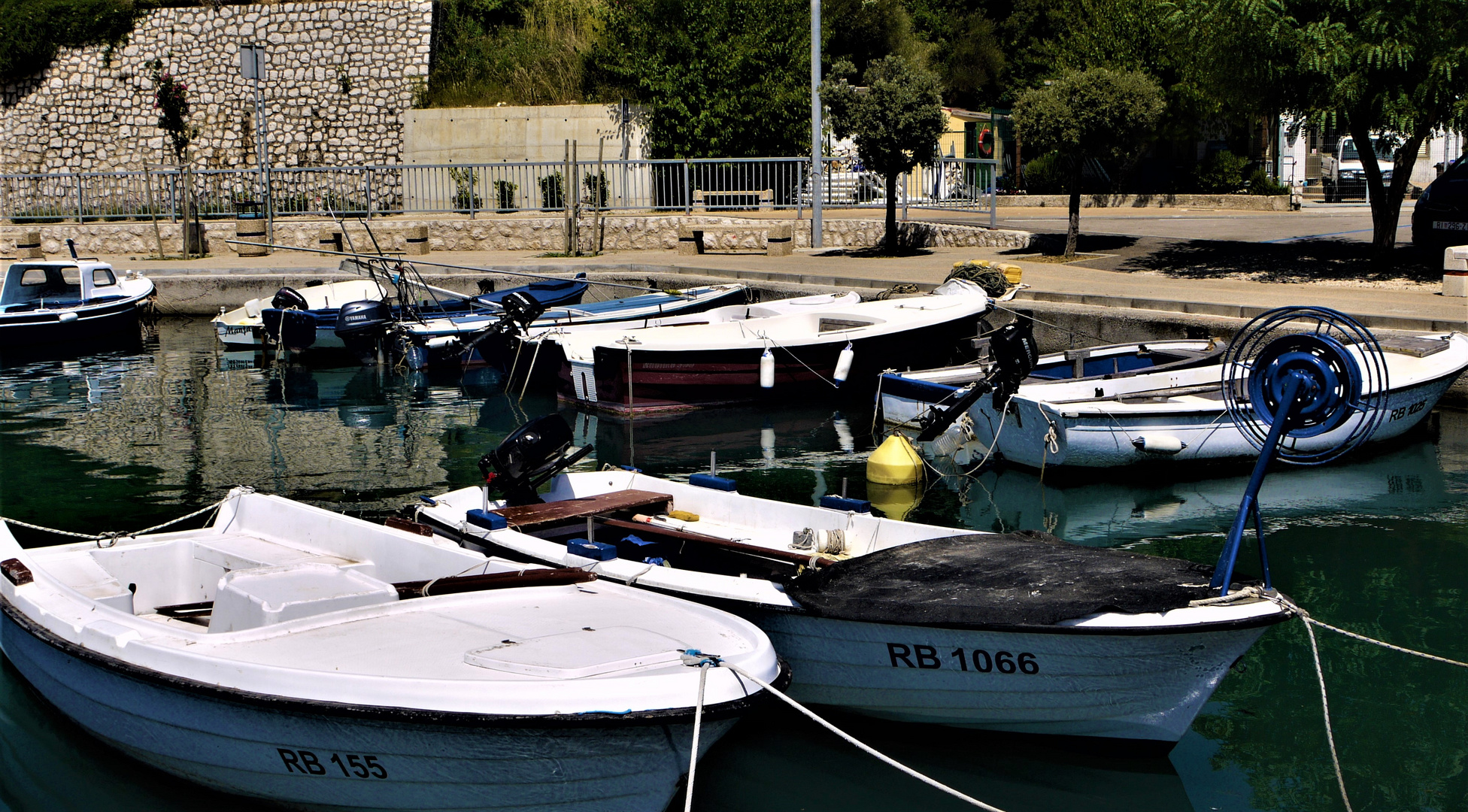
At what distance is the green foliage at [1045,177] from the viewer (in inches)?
1246

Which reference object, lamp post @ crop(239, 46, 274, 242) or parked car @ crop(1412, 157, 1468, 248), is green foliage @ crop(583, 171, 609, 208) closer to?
lamp post @ crop(239, 46, 274, 242)

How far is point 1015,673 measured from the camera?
554 cm

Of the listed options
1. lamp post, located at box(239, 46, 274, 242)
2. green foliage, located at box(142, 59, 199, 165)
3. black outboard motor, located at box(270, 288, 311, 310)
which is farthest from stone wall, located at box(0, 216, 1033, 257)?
black outboard motor, located at box(270, 288, 311, 310)

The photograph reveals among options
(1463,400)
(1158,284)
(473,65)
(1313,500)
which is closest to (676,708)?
(1313,500)

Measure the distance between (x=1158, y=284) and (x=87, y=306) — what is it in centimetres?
1487

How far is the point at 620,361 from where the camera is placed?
13633 millimetres

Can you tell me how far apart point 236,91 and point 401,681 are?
28.0m

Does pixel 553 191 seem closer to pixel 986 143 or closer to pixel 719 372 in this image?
pixel 719 372

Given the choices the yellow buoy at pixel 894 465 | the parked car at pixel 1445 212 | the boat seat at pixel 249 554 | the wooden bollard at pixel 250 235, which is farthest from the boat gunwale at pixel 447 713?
the wooden bollard at pixel 250 235

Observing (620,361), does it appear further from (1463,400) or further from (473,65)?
(473,65)

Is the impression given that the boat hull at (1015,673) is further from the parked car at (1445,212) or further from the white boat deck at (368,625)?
the parked car at (1445,212)

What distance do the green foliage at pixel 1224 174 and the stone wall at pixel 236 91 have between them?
18454 millimetres

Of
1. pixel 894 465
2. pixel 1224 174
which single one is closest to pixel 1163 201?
pixel 1224 174

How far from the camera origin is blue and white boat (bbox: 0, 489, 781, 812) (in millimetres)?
4777
